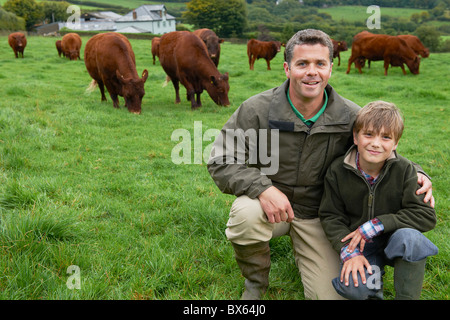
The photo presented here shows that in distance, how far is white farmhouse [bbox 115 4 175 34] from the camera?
2918 inches

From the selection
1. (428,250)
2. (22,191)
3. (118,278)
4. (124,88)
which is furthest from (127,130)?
(428,250)

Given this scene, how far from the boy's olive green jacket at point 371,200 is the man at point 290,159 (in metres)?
0.17

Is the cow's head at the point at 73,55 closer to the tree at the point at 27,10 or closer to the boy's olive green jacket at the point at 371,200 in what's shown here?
the boy's olive green jacket at the point at 371,200

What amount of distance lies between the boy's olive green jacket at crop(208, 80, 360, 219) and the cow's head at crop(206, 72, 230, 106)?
23.8ft

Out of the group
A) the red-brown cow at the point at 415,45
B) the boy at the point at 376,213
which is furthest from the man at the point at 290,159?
the red-brown cow at the point at 415,45

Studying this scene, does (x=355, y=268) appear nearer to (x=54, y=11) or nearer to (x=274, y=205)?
(x=274, y=205)

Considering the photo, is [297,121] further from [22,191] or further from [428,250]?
[22,191]

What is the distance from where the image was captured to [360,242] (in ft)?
7.83

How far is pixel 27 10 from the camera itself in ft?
199

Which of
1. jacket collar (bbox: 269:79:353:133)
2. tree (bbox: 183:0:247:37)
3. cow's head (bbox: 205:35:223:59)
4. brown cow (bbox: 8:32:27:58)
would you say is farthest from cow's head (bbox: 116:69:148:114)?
tree (bbox: 183:0:247:37)

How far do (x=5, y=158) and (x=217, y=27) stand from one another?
5341 cm

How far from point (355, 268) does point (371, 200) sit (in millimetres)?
420

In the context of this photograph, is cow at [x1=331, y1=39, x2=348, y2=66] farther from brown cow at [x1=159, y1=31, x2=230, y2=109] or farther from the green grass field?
the green grass field

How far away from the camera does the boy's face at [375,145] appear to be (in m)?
2.36
